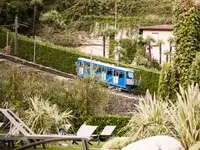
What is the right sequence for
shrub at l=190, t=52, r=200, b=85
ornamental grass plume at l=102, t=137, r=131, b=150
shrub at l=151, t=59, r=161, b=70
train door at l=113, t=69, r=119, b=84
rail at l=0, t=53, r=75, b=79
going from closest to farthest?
ornamental grass plume at l=102, t=137, r=131, b=150 → shrub at l=190, t=52, r=200, b=85 → train door at l=113, t=69, r=119, b=84 → rail at l=0, t=53, r=75, b=79 → shrub at l=151, t=59, r=161, b=70

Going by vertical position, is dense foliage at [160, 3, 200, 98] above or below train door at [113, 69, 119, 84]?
above

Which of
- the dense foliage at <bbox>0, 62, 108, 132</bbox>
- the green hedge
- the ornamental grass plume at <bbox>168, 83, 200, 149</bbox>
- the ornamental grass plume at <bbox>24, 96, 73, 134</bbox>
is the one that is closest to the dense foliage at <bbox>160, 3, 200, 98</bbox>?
the green hedge

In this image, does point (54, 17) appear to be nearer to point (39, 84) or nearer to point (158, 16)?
point (158, 16)

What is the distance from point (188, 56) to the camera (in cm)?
2292

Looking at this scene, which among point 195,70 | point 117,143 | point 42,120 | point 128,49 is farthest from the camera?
point 128,49

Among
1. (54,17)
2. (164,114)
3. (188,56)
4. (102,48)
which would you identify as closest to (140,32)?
(102,48)

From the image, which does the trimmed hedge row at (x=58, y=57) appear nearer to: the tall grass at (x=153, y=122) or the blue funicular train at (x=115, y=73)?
the blue funicular train at (x=115, y=73)

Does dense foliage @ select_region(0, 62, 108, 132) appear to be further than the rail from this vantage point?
No

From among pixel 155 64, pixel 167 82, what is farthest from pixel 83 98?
pixel 155 64

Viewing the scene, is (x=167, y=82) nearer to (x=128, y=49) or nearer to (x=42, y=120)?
(x=42, y=120)

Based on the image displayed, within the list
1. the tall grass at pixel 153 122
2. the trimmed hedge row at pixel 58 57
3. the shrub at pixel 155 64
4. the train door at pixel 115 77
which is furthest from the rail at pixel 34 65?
the tall grass at pixel 153 122

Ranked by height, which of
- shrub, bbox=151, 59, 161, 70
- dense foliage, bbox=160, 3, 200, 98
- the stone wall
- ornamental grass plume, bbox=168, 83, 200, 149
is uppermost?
dense foliage, bbox=160, 3, 200, 98

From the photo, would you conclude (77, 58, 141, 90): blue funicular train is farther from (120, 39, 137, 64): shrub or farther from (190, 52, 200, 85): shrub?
(190, 52, 200, 85): shrub

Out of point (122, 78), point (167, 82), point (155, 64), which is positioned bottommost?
point (122, 78)
